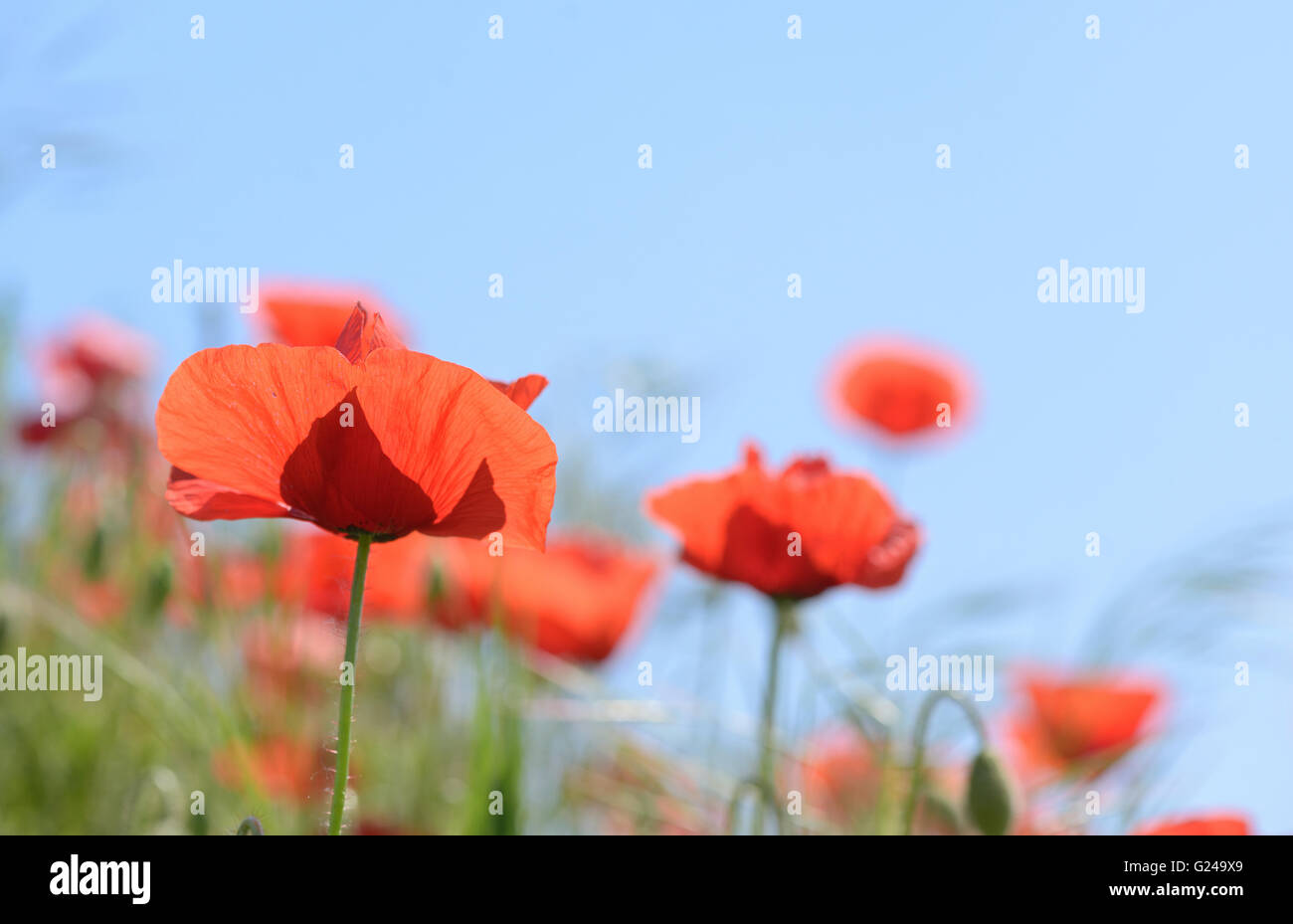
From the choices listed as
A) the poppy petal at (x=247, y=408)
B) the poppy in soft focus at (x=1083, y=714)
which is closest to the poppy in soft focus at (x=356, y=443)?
the poppy petal at (x=247, y=408)

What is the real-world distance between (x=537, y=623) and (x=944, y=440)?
0.90 m

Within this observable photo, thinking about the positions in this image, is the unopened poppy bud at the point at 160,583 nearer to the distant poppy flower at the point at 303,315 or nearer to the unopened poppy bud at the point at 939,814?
the distant poppy flower at the point at 303,315

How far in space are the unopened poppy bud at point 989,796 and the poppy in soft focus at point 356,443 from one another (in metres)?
0.37

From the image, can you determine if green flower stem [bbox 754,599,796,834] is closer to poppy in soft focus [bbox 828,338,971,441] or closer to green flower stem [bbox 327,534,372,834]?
green flower stem [bbox 327,534,372,834]

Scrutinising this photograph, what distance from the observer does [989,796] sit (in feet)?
2.34

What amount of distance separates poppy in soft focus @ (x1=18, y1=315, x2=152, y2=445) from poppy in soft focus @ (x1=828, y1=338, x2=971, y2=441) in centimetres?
105

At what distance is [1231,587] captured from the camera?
4.16 ft

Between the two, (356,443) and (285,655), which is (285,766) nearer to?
(285,655)

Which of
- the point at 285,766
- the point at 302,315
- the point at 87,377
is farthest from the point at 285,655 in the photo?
the point at 87,377

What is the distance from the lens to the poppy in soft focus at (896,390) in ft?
5.55

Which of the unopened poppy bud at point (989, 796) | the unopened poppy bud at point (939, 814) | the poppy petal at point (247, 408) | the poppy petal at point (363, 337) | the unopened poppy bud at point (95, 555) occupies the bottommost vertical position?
the unopened poppy bud at point (939, 814)

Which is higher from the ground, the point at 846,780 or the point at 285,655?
the point at 285,655

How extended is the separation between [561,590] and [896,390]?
0.77 meters

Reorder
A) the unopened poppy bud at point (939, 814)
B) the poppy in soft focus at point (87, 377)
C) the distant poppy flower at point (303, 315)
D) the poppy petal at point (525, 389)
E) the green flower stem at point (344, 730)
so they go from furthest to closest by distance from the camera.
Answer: the poppy in soft focus at point (87, 377) → the distant poppy flower at point (303, 315) → the unopened poppy bud at point (939, 814) → the poppy petal at point (525, 389) → the green flower stem at point (344, 730)
